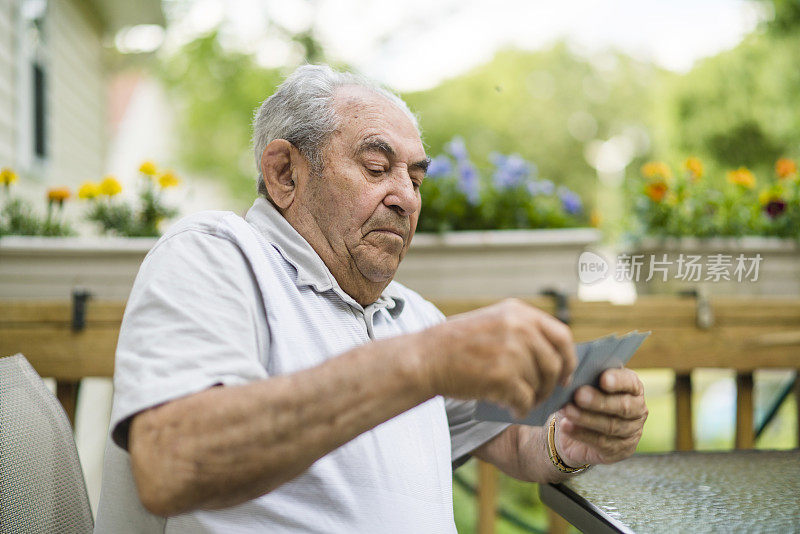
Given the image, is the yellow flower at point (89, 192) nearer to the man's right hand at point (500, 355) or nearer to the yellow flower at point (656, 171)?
the man's right hand at point (500, 355)

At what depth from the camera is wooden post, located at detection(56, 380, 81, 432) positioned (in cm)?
171

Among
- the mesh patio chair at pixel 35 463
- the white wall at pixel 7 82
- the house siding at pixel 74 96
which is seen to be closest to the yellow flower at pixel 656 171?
the mesh patio chair at pixel 35 463

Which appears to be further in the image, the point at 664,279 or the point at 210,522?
the point at 664,279

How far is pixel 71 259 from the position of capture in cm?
184

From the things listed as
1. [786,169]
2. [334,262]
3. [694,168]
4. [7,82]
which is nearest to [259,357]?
[334,262]

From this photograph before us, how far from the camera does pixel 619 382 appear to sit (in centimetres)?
96

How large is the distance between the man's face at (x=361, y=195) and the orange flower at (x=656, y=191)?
1.29 metres

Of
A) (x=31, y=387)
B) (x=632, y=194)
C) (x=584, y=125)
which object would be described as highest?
(x=584, y=125)

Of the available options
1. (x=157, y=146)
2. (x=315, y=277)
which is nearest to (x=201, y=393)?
(x=315, y=277)

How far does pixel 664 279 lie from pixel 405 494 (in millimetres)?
1414

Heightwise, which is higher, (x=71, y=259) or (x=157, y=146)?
(x=157, y=146)

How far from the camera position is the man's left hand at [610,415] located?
0.96 metres

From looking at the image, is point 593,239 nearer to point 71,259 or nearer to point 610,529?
point 610,529

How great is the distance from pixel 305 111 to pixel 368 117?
122 mm
